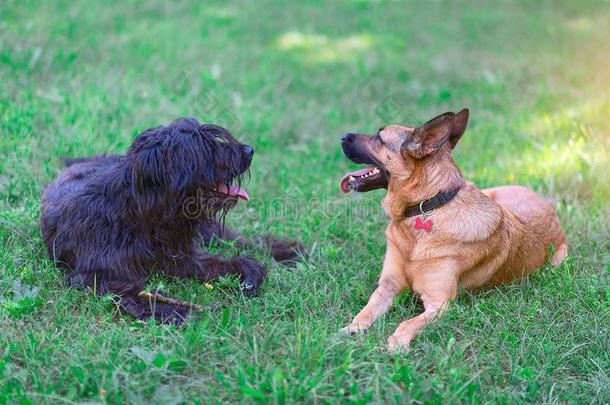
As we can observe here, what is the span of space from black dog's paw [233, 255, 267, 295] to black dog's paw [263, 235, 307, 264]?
0.34 metres

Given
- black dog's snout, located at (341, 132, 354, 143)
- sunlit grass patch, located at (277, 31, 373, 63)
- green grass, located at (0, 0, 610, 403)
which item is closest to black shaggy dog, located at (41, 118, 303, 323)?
green grass, located at (0, 0, 610, 403)

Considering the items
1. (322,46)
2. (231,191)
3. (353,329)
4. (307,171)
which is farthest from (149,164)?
(322,46)

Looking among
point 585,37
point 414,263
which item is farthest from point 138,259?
point 585,37

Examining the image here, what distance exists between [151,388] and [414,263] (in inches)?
71.8

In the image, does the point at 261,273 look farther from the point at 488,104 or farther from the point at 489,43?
the point at 489,43

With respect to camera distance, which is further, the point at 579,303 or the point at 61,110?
the point at 61,110

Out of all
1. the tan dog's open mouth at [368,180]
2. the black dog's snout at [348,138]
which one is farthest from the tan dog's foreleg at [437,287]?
the black dog's snout at [348,138]

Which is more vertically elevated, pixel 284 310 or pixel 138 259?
pixel 138 259

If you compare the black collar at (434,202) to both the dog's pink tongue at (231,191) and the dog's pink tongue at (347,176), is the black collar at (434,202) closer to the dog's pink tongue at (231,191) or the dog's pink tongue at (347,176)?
the dog's pink tongue at (347,176)

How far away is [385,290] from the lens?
13.9ft

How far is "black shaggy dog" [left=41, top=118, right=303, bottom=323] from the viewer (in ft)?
13.0

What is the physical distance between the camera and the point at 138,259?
13.6ft

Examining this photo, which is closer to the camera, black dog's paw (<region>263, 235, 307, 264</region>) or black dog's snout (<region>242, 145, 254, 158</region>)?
black dog's snout (<region>242, 145, 254, 158</region>)

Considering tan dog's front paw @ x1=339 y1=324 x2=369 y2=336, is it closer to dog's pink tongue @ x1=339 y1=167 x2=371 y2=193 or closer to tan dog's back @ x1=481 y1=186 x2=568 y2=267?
dog's pink tongue @ x1=339 y1=167 x2=371 y2=193
